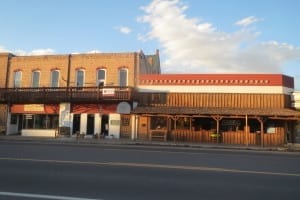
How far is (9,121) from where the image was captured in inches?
1380

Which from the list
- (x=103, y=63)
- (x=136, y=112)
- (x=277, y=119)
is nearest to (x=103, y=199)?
(x=136, y=112)

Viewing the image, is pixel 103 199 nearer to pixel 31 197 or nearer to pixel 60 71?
pixel 31 197

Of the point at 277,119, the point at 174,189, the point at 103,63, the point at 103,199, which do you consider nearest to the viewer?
the point at 103,199

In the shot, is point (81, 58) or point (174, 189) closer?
point (174, 189)

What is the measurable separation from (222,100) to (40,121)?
1697 cm

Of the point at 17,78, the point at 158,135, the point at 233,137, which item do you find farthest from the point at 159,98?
→ the point at 17,78

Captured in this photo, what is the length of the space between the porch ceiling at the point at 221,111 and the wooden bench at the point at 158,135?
1872mm

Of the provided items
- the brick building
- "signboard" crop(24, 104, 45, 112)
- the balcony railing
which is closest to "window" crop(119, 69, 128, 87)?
the brick building

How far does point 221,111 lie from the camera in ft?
91.8

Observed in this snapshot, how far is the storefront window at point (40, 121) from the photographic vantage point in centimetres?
3409

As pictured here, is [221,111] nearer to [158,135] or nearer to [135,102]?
[158,135]

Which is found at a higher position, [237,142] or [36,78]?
[36,78]

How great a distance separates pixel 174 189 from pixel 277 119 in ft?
74.0

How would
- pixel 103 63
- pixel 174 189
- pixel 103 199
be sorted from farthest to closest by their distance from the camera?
pixel 103 63 → pixel 174 189 → pixel 103 199
